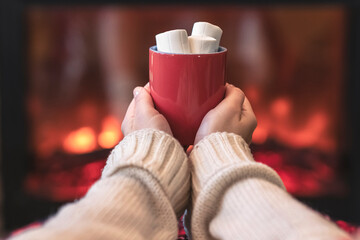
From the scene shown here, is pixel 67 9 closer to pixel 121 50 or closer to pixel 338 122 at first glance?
pixel 121 50

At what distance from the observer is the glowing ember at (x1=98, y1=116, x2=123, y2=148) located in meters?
1.40

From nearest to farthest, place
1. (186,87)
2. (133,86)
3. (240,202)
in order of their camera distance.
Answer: (240,202) → (186,87) → (133,86)

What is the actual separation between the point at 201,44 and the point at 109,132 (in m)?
0.87

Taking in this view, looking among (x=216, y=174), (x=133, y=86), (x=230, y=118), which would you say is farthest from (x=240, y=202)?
(x=133, y=86)

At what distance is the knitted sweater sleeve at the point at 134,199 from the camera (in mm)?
365

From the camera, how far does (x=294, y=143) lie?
1.40 metres

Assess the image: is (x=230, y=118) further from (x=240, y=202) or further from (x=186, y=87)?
(x=240, y=202)

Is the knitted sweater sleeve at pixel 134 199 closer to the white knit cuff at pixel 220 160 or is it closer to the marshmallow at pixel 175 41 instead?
the white knit cuff at pixel 220 160

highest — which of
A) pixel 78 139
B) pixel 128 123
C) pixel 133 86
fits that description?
pixel 128 123

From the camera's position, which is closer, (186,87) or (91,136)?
(186,87)

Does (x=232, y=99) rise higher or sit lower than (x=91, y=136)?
higher

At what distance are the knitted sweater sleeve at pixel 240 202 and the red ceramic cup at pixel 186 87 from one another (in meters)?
0.07

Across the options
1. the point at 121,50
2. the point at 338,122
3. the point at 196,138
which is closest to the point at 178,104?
the point at 196,138

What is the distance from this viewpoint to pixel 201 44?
1.95 ft
